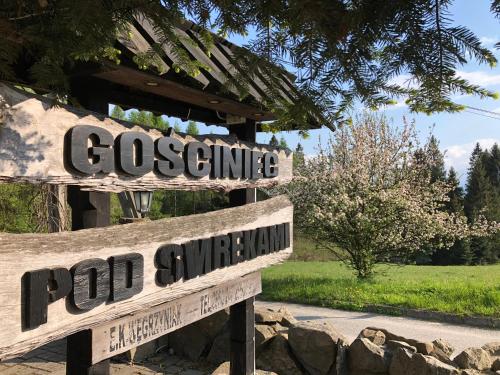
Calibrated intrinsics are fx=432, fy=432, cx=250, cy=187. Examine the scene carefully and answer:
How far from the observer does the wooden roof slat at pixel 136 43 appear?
222 centimetres

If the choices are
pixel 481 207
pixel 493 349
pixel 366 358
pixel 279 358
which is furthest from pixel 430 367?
pixel 481 207

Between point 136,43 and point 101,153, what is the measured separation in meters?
0.64

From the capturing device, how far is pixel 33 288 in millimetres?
1919

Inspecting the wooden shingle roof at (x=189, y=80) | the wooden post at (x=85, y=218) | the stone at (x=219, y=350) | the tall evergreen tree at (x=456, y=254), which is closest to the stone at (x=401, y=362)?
the stone at (x=219, y=350)

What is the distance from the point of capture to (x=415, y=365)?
168 inches

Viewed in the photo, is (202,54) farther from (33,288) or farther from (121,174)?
(33,288)

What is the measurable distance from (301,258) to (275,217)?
64.0 feet

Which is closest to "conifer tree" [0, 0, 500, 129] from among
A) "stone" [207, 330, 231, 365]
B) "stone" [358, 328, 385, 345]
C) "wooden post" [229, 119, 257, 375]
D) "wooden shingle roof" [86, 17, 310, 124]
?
"wooden shingle roof" [86, 17, 310, 124]

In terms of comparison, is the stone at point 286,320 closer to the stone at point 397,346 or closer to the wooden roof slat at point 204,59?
the stone at point 397,346

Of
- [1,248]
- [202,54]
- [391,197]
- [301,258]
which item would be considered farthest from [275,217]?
[301,258]

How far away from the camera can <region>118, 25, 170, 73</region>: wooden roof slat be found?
222cm

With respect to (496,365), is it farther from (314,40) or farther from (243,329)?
(314,40)

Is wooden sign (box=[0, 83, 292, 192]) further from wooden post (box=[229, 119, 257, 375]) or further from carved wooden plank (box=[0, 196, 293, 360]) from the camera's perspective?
wooden post (box=[229, 119, 257, 375])

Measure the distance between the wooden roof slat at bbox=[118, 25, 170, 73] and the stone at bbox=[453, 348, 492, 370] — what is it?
13.6ft
